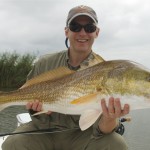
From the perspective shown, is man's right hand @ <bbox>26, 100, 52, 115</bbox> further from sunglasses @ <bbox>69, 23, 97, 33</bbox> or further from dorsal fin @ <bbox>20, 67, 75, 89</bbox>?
sunglasses @ <bbox>69, 23, 97, 33</bbox>

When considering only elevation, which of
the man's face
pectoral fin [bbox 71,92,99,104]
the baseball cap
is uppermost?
the baseball cap

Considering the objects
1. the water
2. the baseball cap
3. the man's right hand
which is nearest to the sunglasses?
the baseball cap

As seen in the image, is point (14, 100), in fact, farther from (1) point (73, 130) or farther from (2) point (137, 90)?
(2) point (137, 90)

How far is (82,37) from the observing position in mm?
4602

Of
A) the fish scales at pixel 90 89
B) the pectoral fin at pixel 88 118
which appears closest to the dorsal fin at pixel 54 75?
the fish scales at pixel 90 89

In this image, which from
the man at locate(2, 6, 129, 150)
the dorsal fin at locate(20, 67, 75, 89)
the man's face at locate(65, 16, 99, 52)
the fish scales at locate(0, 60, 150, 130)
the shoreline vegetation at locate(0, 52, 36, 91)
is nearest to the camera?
the fish scales at locate(0, 60, 150, 130)

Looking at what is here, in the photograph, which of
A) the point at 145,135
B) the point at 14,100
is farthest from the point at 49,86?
the point at 145,135

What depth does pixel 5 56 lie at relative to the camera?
127 ft

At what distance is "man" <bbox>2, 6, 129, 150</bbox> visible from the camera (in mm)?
4148

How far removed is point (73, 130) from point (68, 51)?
1179mm

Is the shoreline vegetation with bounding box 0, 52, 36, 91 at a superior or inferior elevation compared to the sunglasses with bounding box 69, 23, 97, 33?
superior

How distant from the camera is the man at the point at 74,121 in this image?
4148 millimetres

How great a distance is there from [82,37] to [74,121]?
46.0 inches

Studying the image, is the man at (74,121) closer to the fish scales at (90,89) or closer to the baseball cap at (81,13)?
the baseball cap at (81,13)
